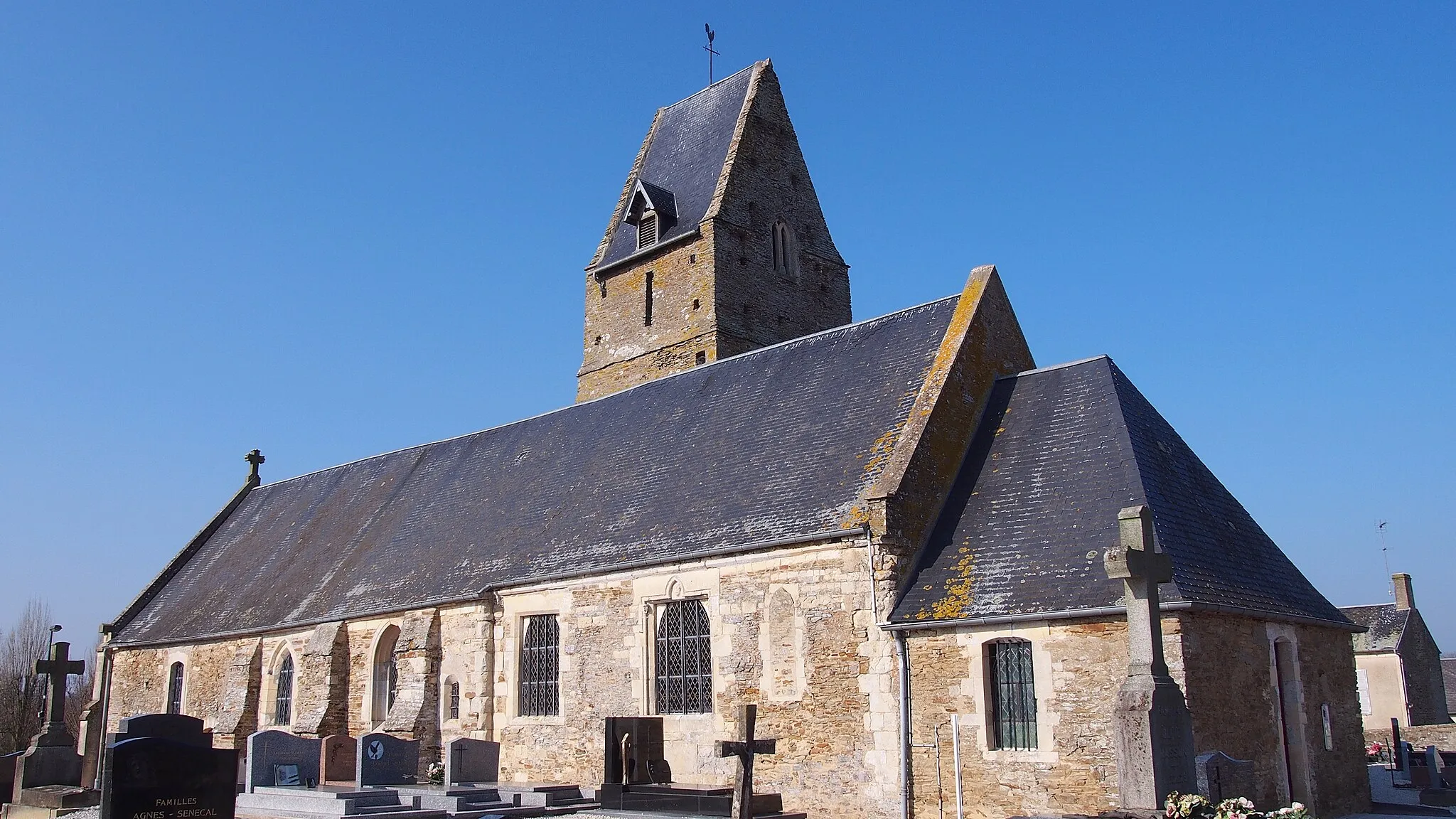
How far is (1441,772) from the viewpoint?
851 inches

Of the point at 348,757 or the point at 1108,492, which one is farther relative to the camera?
the point at 348,757

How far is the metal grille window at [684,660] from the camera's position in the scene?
58.9 feet

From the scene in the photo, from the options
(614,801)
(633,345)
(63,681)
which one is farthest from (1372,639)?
(63,681)

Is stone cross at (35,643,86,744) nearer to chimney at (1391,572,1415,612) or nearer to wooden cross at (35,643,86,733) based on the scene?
wooden cross at (35,643,86,733)

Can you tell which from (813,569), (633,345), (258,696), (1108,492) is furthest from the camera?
(633,345)

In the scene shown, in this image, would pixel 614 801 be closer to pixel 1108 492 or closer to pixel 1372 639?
pixel 1108 492

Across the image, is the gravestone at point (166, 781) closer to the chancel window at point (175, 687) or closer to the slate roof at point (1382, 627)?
the chancel window at point (175, 687)

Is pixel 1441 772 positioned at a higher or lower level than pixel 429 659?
lower

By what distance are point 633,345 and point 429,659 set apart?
37.1 feet

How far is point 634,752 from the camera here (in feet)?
54.7

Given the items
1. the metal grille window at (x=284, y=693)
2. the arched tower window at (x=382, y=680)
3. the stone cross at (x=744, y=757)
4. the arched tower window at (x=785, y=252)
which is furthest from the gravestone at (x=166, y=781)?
the arched tower window at (x=785, y=252)

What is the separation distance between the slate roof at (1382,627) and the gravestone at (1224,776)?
31.5 metres

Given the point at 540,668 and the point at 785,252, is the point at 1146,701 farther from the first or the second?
the point at 785,252

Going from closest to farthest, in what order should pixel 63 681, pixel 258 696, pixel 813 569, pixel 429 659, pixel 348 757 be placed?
pixel 813 569 < pixel 348 757 < pixel 429 659 < pixel 63 681 < pixel 258 696
